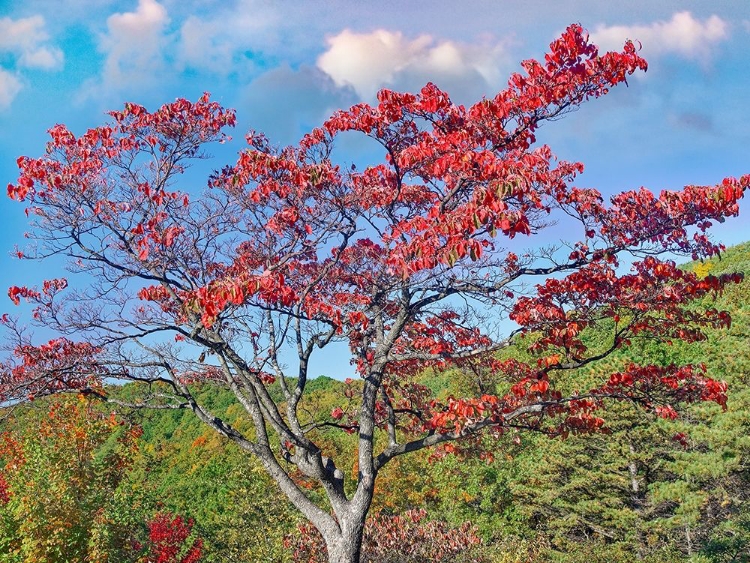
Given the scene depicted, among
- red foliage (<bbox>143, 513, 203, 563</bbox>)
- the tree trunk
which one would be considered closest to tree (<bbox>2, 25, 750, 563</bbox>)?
the tree trunk

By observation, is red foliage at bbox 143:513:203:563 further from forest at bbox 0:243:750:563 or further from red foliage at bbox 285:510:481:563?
red foliage at bbox 285:510:481:563

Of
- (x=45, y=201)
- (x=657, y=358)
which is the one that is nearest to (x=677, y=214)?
(x=45, y=201)

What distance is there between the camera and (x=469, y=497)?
714 inches

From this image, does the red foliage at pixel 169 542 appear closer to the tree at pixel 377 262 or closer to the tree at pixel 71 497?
the tree at pixel 71 497

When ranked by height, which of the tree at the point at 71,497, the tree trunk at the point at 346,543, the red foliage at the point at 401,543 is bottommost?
the red foliage at the point at 401,543

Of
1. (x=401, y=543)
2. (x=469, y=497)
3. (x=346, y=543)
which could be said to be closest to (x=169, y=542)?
(x=401, y=543)

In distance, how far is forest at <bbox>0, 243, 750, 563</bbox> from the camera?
10.3m

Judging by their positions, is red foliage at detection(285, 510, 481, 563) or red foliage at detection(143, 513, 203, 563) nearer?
red foliage at detection(285, 510, 481, 563)

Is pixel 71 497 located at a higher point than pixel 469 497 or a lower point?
higher

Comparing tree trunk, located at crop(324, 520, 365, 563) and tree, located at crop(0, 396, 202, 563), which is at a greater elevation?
tree, located at crop(0, 396, 202, 563)

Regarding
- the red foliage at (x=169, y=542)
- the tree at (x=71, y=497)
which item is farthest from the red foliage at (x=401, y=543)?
the red foliage at (x=169, y=542)

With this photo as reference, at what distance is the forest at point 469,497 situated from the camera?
10.3 metres

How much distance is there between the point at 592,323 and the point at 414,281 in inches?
88.9

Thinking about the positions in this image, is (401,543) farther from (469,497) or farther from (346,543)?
(469,497)
